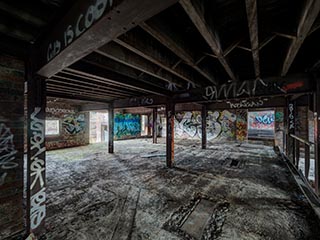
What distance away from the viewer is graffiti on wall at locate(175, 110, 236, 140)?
388 inches

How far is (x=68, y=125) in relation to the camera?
26.3 feet

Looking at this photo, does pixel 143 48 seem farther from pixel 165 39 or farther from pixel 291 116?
pixel 291 116

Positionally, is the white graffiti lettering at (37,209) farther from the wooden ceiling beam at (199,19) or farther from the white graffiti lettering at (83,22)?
the wooden ceiling beam at (199,19)

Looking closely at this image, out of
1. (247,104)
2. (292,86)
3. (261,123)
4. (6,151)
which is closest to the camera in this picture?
(6,151)

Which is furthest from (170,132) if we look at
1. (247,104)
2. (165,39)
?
(247,104)

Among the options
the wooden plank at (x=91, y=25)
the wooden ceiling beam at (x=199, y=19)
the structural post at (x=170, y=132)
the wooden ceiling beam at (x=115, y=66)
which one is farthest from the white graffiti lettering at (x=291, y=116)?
the wooden plank at (x=91, y=25)

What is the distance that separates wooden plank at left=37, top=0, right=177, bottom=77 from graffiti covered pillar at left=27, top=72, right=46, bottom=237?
1.73ft

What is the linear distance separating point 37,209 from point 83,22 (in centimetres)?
218

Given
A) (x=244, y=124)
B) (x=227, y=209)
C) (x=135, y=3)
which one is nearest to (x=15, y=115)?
(x=135, y=3)

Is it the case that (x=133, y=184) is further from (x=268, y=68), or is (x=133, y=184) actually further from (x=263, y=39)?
(x=268, y=68)

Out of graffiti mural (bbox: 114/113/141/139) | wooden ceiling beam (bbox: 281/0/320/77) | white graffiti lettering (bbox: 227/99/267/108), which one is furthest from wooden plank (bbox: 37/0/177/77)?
graffiti mural (bbox: 114/113/141/139)

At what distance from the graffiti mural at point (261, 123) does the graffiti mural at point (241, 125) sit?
23.0 inches

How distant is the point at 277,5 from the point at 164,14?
40.8 inches

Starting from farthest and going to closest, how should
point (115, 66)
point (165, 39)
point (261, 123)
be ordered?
point (261, 123), point (115, 66), point (165, 39)
